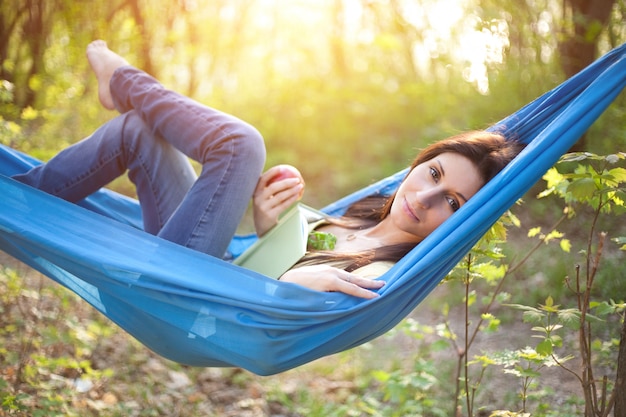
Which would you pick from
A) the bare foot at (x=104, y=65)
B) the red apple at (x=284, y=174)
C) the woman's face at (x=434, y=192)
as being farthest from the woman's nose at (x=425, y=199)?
the bare foot at (x=104, y=65)

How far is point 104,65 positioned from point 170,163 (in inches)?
12.8

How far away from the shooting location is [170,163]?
6.30 ft

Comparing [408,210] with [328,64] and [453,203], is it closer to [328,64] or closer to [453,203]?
[453,203]

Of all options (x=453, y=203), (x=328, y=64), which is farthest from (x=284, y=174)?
(x=328, y=64)

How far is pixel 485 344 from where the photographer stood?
8.76 feet

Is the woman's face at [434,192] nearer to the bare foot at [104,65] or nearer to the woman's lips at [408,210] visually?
the woman's lips at [408,210]

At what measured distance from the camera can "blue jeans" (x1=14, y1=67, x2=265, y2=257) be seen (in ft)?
5.65

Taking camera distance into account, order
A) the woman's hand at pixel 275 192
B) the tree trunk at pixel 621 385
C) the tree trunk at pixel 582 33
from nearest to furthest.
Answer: the tree trunk at pixel 621 385 → the woman's hand at pixel 275 192 → the tree trunk at pixel 582 33

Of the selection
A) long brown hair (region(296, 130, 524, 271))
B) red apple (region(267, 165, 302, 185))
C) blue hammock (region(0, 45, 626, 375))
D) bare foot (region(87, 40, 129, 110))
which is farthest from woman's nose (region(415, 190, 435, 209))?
bare foot (region(87, 40, 129, 110))

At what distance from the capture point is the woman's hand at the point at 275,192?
5.91 feet

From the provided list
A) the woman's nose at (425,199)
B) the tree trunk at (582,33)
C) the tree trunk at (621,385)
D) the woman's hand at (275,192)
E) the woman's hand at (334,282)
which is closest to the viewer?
the woman's hand at (334,282)

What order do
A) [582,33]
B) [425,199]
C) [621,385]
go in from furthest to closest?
[582,33], [425,199], [621,385]

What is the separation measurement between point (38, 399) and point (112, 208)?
0.61 metres

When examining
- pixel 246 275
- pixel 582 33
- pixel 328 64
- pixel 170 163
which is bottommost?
pixel 246 275
